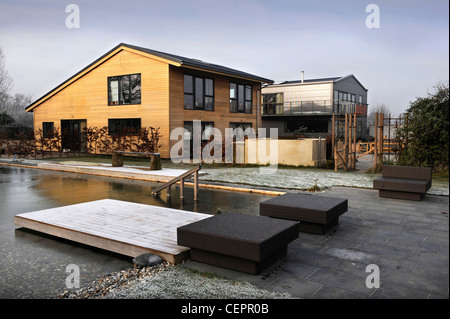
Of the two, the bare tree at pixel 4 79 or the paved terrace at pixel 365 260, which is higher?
the bare tree at pixel 4 79

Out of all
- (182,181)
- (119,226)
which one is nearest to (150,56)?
(182,181)

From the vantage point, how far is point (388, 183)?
8.47 metres

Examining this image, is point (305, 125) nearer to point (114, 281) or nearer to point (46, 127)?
point (46, 127)

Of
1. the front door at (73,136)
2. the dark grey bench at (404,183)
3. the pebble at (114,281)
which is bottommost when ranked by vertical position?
the pebble at (114,281)

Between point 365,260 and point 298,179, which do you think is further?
point 298,179

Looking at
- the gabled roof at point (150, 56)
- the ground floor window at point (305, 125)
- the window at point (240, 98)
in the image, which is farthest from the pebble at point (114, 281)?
the ground floor window at point (305, 125)

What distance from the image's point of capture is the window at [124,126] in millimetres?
19469

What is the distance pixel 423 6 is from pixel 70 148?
23.6 metres

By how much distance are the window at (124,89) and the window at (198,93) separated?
101 inches

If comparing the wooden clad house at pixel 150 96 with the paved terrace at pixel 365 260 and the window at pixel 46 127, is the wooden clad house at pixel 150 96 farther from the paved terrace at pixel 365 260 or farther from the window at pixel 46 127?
the paved terrace at pixel 365 260

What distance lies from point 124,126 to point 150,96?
2.49m

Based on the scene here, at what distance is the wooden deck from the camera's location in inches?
189

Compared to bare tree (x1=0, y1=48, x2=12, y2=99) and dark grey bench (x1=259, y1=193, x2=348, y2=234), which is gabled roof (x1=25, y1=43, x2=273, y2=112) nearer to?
dark grey bench (x1=259, y1=193, x2=348, y2=234)

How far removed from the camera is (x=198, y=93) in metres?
20.2
